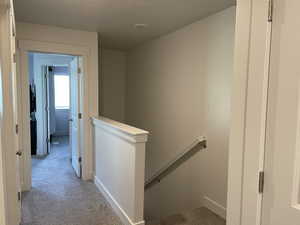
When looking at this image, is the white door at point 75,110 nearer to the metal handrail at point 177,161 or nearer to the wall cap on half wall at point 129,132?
the wall cap on half wall at point 129,132

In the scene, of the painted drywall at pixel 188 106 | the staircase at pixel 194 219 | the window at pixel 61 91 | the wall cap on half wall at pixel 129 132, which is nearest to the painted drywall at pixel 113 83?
the painted drywall at pixel 188 106

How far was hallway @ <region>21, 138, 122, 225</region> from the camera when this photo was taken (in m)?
2.54

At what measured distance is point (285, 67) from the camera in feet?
2.87

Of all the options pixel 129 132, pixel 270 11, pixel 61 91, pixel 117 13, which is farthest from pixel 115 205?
pixel 61 91

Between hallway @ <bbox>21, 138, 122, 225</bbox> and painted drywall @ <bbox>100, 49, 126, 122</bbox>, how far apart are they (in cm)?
163

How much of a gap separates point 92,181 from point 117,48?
2.79 m

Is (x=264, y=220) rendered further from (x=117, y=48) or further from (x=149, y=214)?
(x=117, y=48)

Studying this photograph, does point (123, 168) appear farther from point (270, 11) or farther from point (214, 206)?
point (270, 11)

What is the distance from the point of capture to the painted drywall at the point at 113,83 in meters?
5.08

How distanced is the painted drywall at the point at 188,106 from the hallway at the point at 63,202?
3.70ft

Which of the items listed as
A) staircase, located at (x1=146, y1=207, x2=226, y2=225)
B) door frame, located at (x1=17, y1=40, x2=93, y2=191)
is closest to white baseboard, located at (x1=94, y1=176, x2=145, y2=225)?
staircase, located at (x1=146, y1=207, x2=226, y2=225)

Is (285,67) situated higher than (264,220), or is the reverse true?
(285,67)

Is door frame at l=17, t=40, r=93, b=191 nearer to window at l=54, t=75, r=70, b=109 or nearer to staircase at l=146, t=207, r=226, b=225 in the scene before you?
staircase at l=146, t=207, r=226, b=225

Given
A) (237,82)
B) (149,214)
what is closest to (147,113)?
(149,214)
